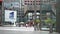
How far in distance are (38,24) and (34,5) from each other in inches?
221

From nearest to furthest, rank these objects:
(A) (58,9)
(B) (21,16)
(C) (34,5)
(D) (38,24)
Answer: (A) (58,9)
(D) (38,24)
(C) (34,5)
(B) (21,16)

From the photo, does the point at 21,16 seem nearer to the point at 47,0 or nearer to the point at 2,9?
the point at 2,9

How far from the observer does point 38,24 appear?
1784 centimetres

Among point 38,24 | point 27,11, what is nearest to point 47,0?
point 38,24

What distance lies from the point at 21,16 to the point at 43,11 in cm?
Answer: 631

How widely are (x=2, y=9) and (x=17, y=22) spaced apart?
2.46 metres

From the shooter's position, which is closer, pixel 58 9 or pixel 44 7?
pixel 58 9

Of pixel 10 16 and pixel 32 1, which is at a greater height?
pixel 32 1

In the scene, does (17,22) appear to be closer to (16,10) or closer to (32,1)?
(16,10)

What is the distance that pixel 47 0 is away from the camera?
18.5 meters

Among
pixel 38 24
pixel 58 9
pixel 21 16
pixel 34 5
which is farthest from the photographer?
pixel 21 16

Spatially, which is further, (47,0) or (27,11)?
(27,11)

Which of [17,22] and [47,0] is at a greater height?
[47,0]

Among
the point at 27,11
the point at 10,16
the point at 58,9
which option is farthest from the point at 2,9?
the point at 58,9
